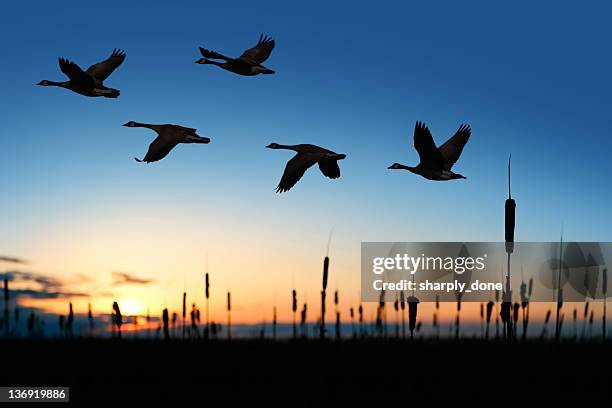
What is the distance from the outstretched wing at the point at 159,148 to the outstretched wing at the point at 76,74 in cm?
171

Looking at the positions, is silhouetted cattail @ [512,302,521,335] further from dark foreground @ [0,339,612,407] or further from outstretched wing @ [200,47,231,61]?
outstretched wing @ [200,47,231,61]

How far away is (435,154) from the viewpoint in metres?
12.9

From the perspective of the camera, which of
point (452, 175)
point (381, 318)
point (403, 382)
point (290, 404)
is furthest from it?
point (381, 318)

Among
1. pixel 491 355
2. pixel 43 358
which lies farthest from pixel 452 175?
pixel 43 358

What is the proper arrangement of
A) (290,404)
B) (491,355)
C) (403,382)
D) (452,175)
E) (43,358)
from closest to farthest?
(290,404)
(403,382)
(452,175)
(491,355)
(43,358)

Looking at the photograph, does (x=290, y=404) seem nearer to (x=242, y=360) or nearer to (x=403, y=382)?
(x=403, y=382)

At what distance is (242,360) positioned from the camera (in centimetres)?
1509

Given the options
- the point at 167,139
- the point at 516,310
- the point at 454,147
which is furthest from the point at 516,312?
the point at 167,139

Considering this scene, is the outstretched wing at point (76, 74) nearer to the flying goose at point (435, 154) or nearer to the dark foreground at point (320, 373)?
the dark foreground at point (320, 373)

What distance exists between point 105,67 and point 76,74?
2.78 meters

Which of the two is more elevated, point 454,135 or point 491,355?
point 454,135

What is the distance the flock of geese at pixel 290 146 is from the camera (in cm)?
1286

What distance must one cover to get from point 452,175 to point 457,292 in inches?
156

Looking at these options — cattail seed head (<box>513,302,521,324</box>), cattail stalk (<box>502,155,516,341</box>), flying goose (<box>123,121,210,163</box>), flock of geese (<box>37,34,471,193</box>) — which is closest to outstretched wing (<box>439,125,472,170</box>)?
flock of geese (<box>37,34,471,193</box>)
